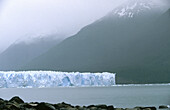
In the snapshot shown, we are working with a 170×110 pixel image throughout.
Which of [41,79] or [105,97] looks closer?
[105,97]

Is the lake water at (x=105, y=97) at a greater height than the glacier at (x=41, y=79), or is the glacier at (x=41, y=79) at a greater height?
the glacier at (x=41, y=79)

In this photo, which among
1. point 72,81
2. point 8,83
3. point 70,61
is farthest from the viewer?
point 70,61

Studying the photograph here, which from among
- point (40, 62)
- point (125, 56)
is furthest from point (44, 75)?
point (40, 62)

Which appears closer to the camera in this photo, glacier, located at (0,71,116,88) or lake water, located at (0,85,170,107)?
lake water, located at (0,85,170,107)

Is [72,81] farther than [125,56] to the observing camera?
No

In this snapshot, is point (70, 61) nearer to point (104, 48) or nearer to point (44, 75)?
point (104, 48)

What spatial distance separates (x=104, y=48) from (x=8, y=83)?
79641 mm

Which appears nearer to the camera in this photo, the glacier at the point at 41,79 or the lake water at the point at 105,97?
the lake water at the point at 105,97

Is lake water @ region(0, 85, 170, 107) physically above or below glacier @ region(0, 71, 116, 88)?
below

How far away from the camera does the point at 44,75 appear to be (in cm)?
4691

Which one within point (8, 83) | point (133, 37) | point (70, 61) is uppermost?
point (133, 37)

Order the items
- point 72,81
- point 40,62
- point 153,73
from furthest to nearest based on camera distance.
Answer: point 40,62 < point 153,73 < point 72,81

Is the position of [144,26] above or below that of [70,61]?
above

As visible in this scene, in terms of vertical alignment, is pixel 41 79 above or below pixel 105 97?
above
